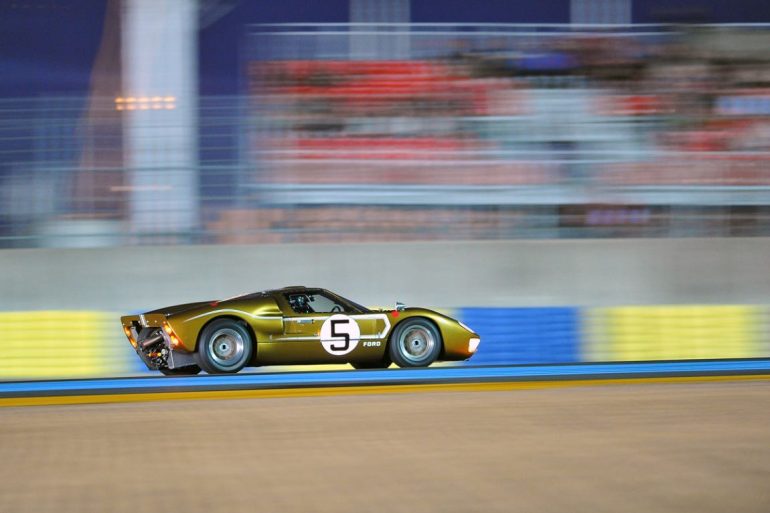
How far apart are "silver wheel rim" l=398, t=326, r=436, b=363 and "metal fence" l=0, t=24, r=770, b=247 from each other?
374cm

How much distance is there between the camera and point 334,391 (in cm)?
973

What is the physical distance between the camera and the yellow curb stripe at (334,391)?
9.35 meters

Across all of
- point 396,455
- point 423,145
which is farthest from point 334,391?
point 423,145

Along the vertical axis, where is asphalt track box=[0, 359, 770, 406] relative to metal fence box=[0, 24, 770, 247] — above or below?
below

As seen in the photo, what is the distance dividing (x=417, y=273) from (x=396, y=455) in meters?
9.15

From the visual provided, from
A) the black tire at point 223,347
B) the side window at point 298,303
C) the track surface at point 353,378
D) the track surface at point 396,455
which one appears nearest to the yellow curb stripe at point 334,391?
the track surface at point 353,378

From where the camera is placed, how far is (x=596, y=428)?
7008mm

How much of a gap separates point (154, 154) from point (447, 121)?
3889 mm

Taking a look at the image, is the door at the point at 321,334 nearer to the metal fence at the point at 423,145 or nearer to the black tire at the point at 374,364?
the black tire at the point at 374,364

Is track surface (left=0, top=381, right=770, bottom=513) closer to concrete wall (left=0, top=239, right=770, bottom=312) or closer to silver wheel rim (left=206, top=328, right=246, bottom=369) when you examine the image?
silver wheel rim (left=206, top=328, right=246, bottom=369)

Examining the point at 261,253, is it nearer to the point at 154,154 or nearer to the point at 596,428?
the point at 154,154

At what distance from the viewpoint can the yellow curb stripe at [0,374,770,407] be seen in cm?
935

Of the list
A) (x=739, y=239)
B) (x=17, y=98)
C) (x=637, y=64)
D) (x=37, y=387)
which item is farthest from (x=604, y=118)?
(x=37, y=387)

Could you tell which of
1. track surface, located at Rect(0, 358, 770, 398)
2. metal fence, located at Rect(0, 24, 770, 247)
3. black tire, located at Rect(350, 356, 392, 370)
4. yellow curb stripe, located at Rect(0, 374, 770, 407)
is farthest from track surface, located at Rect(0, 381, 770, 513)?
metal fence, located at Rect(0, 24, 770, 247)
